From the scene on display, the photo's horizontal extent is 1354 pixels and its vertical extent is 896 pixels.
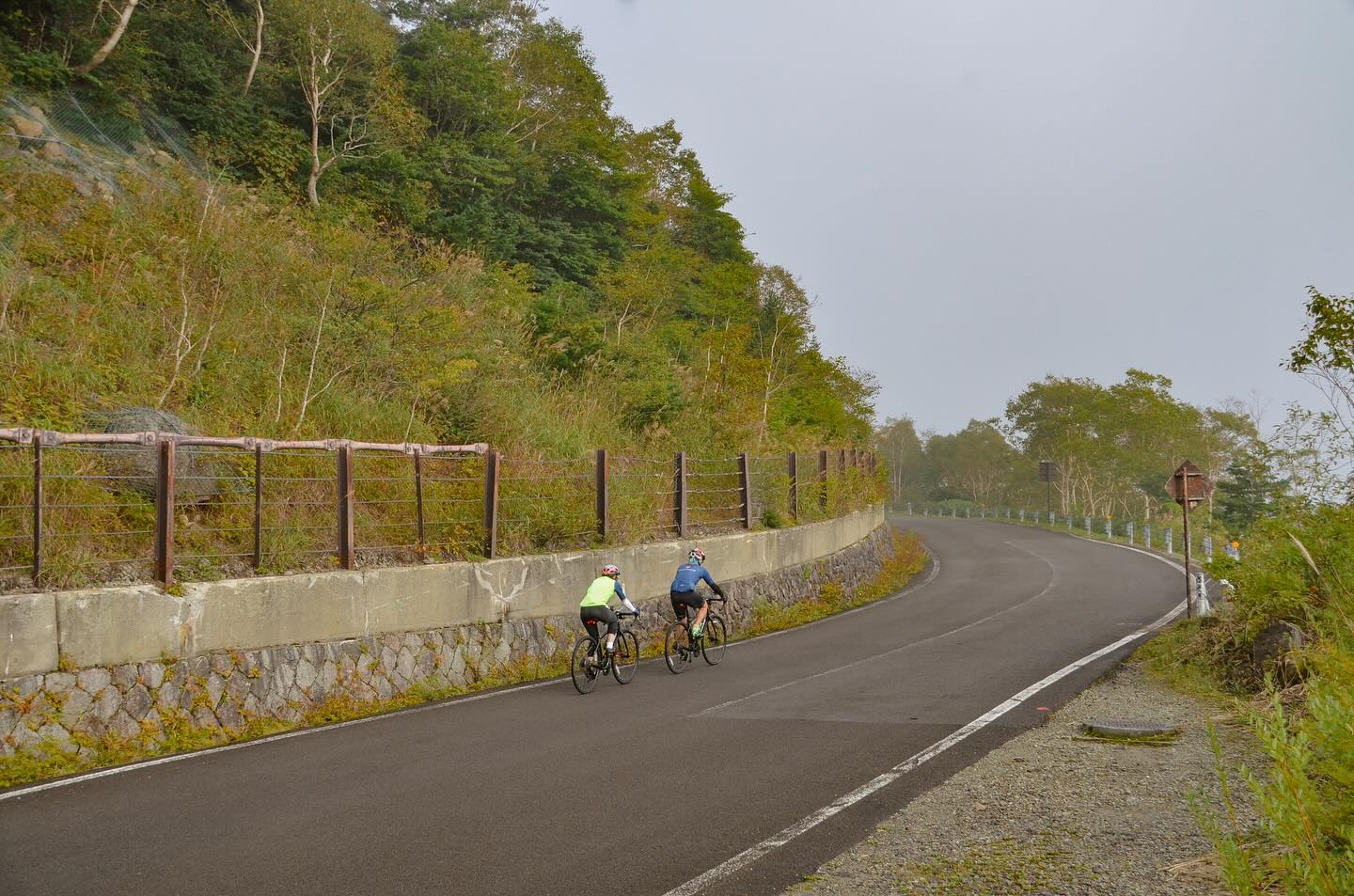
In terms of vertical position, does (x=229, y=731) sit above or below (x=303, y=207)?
below

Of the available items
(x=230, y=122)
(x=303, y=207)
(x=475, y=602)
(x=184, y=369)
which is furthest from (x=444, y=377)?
(x=230, y=122)

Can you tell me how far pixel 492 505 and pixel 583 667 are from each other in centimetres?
270

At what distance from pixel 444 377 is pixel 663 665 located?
6163mm

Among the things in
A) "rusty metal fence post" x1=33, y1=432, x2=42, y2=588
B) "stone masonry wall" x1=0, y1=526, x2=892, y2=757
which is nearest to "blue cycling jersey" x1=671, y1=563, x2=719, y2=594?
"stone masonry wall" x1=0, y1=526, x2=892, y2=757

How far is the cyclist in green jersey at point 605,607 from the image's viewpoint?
1173 cm

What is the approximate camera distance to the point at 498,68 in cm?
3519

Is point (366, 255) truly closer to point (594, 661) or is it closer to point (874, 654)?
point (594, 661)

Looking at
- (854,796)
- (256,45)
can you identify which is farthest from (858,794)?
(256,45)

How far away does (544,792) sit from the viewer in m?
6.89

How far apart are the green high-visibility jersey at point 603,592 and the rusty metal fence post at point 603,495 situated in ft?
10.4

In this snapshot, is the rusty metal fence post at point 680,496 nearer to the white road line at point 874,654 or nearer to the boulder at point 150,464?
the white road line at point 874,654

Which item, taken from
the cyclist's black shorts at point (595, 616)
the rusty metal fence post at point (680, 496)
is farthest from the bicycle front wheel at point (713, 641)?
the rusty metal fence post at point (680, 496)

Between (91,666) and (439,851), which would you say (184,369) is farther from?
(439,851)

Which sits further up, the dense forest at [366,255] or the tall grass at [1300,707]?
the dense forest at [366,255]
